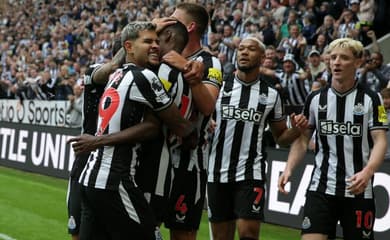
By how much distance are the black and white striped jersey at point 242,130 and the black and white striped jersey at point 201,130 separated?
106 cm

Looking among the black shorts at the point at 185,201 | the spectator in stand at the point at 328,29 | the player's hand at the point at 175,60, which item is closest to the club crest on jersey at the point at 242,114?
the black shorts at the point at 185,201

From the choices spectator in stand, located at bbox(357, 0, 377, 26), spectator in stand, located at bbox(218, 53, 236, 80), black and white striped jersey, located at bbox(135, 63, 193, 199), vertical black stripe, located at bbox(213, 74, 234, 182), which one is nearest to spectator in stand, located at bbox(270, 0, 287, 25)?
spectator in stand, located at bbox(218, 53, 236, 80)

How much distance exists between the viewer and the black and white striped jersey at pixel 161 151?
5.08m

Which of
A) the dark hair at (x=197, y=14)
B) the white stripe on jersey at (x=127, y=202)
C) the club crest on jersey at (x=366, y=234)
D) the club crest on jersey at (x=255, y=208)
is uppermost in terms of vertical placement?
the dark hair at (x=197, y=14)

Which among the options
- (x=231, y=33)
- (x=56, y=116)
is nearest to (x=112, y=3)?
(x=56, y=116)

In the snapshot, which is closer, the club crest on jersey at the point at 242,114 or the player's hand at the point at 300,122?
the player's hand at the point at 300,122

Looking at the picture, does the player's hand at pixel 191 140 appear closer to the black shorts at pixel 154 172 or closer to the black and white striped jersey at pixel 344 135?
the black shorts at pixel 154 172

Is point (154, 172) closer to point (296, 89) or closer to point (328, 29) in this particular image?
point (296, 89)

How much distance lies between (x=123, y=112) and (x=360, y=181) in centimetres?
185

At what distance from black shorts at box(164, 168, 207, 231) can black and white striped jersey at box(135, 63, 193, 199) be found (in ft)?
1.16

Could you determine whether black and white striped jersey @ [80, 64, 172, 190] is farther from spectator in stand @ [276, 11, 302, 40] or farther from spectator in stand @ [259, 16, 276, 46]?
spectator in stand @ [259, 16, 276, 46]

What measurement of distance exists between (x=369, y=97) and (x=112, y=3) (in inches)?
886

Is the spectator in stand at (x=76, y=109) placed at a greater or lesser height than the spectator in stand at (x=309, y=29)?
lesser

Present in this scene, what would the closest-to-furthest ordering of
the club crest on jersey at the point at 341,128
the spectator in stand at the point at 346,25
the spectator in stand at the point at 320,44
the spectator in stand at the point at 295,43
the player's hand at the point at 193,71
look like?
the player's hand at the point at 193,71, the club crest on jersey at the point at 341,128, the spectator in stand at the point at 320,44, the spectator in stand at the point at 346,25, the spectator in stand at the point at 295,43
